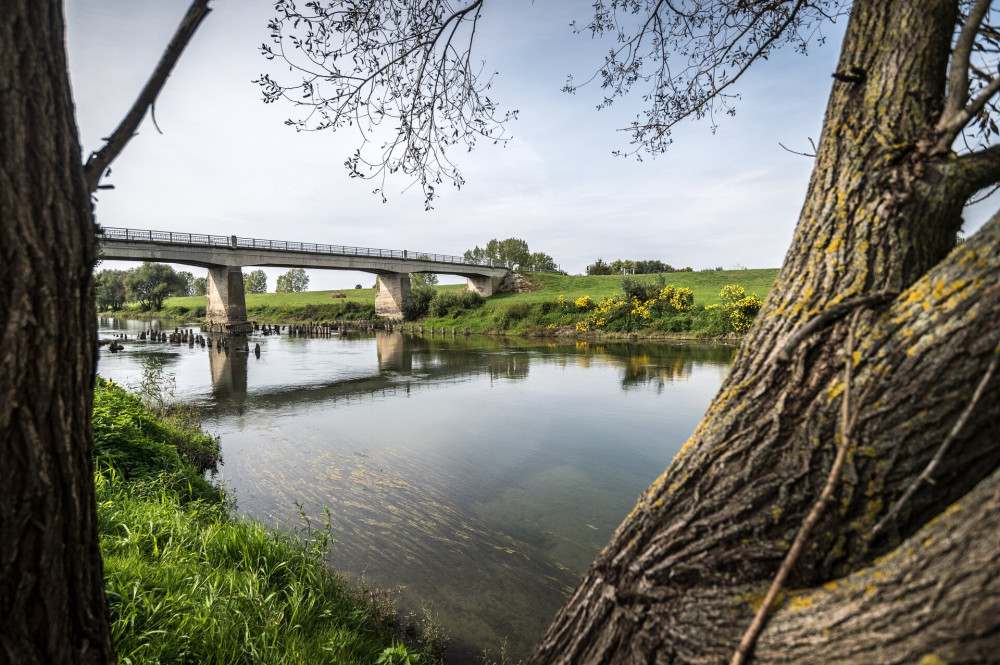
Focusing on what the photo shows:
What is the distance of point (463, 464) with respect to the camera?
344 inches

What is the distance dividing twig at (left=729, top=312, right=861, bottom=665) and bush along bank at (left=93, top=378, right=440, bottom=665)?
9.07ft

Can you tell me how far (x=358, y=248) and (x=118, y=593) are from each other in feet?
157

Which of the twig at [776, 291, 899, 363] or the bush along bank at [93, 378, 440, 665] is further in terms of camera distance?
the bush along bank at [93, 378, 440, 665]

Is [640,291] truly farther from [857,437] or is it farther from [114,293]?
[114,293]

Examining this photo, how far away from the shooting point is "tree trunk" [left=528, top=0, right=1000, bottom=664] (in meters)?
1.24

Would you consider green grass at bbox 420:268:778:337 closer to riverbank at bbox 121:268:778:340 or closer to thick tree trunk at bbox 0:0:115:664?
riverbank at bbox 121:268:778:340

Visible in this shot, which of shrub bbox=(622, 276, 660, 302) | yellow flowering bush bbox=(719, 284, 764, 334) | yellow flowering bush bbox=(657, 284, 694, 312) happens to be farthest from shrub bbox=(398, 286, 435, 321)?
yellow flowering bush bbox=(719, 284, 764, 334)

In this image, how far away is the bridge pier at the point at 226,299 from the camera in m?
39.7

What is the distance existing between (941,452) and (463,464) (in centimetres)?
794

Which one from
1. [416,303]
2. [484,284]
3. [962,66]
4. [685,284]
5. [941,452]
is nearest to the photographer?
[941,452]

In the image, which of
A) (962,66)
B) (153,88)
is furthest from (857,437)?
(153,88)

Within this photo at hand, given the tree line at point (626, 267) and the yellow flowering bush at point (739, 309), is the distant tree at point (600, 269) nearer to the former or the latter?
the tree line at point (626, 267)

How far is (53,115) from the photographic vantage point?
139 cm

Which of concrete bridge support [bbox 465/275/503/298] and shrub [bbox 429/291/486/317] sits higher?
concrete bridge support [bbox 465/275/503/298]
